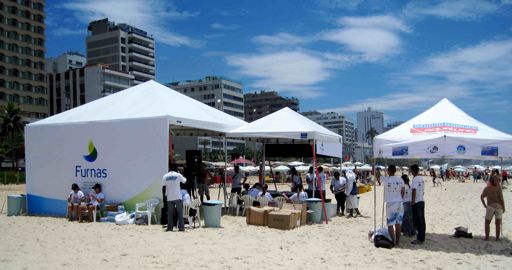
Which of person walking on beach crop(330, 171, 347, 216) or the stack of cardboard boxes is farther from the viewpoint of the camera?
person walking on beach crop(330, 171, 347, 216)

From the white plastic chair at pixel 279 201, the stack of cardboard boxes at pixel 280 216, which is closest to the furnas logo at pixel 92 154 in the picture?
the stack of cardboard boxes at pixel 280 216

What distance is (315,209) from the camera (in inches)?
470

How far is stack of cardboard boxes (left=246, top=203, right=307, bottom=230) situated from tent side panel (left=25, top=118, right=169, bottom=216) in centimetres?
268

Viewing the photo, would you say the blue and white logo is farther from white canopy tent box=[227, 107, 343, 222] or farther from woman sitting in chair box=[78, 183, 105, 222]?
woman sitting in chair box=[78, 183, 105, 222]

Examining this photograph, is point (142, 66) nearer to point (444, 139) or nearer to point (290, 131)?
point (290, 131)

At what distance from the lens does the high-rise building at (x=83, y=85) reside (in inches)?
3287

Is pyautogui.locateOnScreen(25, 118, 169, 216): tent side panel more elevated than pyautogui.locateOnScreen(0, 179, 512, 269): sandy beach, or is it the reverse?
pyautogui.locateOnScreen(25, 118, 169, 216): tent side panel

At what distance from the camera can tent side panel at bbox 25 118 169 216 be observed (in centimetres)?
1197

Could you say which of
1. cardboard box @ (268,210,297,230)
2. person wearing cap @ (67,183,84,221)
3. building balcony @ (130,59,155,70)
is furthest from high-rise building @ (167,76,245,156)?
cardboard box @ (268,210,297,230)

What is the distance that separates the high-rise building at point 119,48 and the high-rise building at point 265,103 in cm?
5317

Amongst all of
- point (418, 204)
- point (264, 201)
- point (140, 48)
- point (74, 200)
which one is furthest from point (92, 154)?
point (140, 48)

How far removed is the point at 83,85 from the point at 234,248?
8555 cm

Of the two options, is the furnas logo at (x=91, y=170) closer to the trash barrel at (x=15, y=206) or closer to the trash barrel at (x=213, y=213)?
the trash barrel at (x=15, y=206)

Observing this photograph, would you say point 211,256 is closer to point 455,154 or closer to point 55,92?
point 455,154
